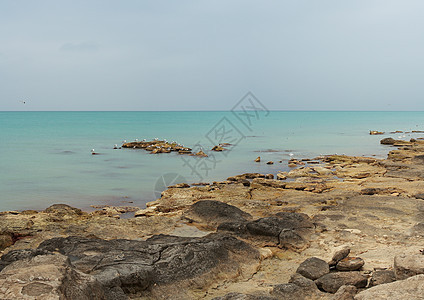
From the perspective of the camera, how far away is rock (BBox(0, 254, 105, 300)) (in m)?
3.52

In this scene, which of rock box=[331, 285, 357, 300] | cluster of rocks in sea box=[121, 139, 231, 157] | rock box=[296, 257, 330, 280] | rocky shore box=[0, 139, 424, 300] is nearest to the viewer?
rocky shore box=[0, 139, 424, 300]

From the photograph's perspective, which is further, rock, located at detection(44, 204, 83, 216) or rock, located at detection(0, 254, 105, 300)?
rock, located at detection(44, 204, 83, 216)

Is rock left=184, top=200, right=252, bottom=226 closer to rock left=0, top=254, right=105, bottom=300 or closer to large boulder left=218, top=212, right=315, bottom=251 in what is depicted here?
large boulder left=218, top=212, right=315, bottom=251

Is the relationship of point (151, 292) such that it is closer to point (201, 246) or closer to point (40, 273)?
point (201, 246)

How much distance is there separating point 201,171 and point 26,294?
1893cm

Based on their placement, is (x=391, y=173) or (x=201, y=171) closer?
(x=391, y=173)

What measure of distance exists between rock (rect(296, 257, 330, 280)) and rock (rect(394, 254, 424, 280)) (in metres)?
1.28

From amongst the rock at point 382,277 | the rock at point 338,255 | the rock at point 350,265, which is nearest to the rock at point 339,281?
the rock at point 382,277

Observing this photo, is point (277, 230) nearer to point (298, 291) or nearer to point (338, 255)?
point (338, 255)

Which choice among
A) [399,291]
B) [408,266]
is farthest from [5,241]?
[408,266]

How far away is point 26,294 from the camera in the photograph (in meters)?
3.48

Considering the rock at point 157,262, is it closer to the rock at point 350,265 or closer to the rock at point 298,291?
the rock at point 298,291

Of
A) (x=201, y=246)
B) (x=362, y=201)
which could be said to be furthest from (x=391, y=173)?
(x=201, y=246)

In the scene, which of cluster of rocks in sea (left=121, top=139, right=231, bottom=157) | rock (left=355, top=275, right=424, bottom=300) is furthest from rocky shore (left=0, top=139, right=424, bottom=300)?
cluster of rocks in sea (left=121, top=139, right=231, bottom=157)
